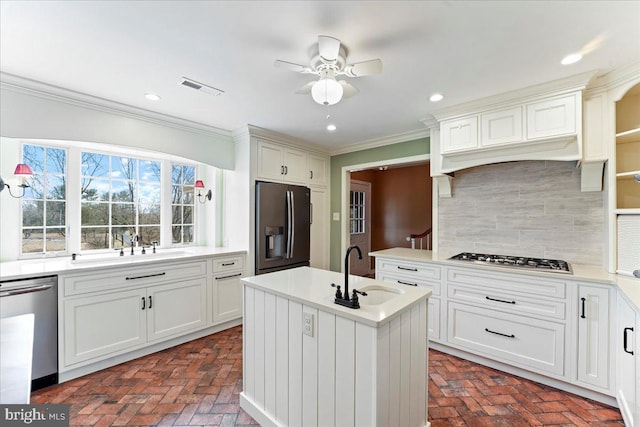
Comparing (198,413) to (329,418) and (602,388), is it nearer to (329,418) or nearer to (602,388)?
(329,418)

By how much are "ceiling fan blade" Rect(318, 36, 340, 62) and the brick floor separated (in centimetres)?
231

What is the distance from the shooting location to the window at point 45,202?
102 inches

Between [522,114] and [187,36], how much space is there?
259 cm

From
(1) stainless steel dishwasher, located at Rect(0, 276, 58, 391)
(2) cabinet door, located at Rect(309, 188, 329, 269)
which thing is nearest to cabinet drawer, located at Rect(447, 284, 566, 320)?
(2) cabinet door, located at Rect(309, 188, 329, 269)

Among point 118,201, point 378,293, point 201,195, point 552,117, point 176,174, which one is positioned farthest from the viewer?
point 201,195

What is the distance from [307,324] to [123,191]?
9.37 feet

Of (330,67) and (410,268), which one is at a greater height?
(330,67)

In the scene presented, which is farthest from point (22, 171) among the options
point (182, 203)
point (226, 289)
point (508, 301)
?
point (508, 301)

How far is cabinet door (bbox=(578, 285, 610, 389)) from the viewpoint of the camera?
1.99 m

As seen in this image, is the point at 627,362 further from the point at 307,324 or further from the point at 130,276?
the point at 130,276

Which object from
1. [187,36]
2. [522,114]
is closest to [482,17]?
[522,114]

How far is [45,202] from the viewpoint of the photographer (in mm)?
2666

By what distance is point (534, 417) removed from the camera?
6.20 ft
